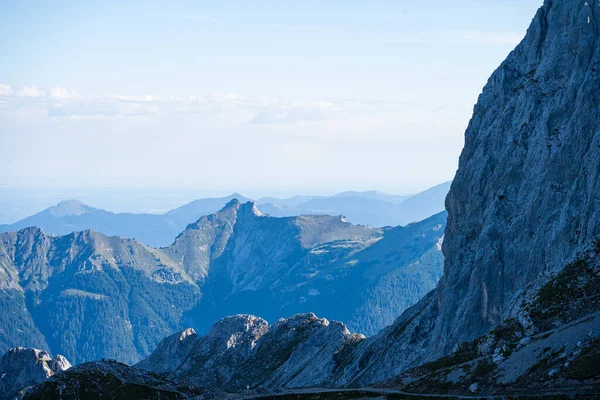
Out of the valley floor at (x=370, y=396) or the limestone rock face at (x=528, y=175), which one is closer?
the valley floor at (x=370, y=396)

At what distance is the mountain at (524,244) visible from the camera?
7594 centimetres

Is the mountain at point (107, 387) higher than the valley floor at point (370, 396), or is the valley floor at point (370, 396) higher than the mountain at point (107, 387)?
the valley floor at point (370, 396)

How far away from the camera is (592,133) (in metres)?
108

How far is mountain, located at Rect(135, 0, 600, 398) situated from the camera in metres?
75.9

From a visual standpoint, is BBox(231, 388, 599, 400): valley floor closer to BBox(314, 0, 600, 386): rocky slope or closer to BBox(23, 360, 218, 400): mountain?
BBox(23, 360, 218, 400): mountain

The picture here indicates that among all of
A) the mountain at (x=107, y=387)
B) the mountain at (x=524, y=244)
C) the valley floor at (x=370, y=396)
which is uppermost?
the mountain at (x=524, y=244)

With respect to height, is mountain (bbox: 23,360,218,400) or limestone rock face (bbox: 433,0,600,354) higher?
limestone rock face (bbox: 433,0,600,354)

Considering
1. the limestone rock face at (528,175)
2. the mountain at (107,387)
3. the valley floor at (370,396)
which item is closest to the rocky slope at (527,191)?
the limestone rock face at (528,175)

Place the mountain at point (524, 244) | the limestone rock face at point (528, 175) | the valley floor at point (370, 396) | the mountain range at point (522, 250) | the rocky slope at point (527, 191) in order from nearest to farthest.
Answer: the valley floor at point (370, 396) < the mountain range at point (522, 250) < the mountain at point (524, 244) < the rocky slope at point (527, 191) < the limestone rock face at point (528, 175)

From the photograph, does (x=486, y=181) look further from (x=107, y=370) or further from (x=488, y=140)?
(x=107, y=370)

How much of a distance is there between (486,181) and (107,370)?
76.4 m

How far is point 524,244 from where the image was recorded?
11419 centimetres

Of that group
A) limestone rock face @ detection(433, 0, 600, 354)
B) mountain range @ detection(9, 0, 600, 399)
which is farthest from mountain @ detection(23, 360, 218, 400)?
limestone rock face @ detection(433, 0, 600, 354)

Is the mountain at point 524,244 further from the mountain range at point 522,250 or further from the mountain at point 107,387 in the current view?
the mountain at point 107,387
